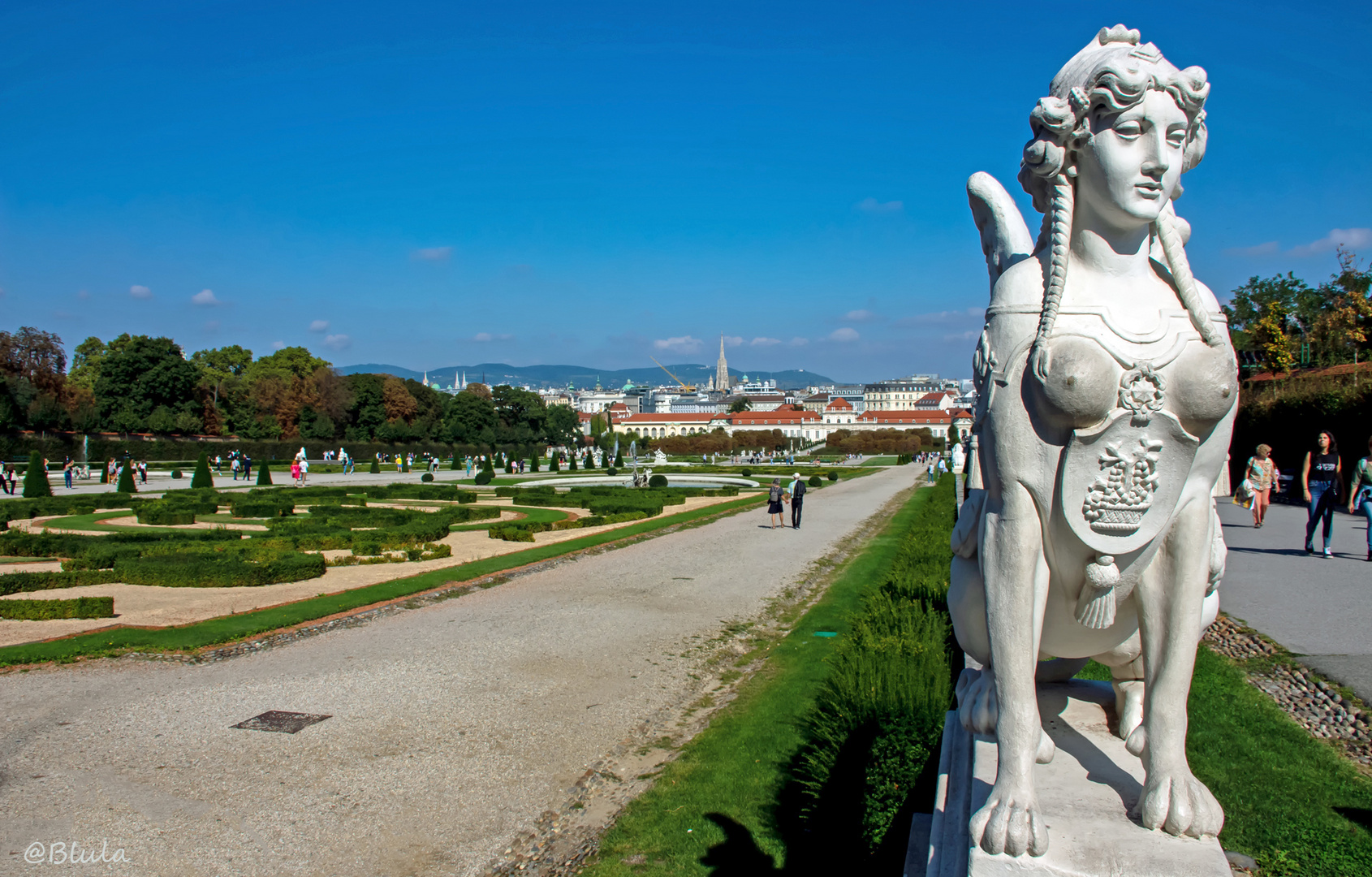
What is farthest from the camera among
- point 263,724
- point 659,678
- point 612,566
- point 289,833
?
point 612,566

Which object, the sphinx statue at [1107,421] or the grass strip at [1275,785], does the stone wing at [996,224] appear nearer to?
the sphinx statue at [1107,421]

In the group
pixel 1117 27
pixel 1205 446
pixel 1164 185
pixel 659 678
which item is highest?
pixel 1117 27

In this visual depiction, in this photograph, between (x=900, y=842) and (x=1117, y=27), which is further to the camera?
(x=900, y=842)

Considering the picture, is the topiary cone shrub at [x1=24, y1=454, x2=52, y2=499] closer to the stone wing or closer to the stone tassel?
the stone wing

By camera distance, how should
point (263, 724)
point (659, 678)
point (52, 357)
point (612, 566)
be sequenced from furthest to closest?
point (52, 357), point (612, 566), point (659, 678), point (263, 724)

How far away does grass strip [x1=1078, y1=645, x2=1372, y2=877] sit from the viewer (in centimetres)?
388

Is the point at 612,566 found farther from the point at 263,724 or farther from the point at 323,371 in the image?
the point at 323,371

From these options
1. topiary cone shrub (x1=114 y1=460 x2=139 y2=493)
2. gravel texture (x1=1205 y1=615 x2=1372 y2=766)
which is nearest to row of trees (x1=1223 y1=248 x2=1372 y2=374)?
gravel texture (x1=1205 y1=615 x2=1372 y2=766)

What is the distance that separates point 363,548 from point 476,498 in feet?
39.8

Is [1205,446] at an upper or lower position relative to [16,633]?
upper

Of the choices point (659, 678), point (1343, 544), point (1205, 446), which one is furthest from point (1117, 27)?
point (1343, 544)

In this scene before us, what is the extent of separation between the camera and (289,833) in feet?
15.8

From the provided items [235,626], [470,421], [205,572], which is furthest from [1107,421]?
[470,421]

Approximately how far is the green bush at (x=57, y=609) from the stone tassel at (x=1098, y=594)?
36.6 feet
